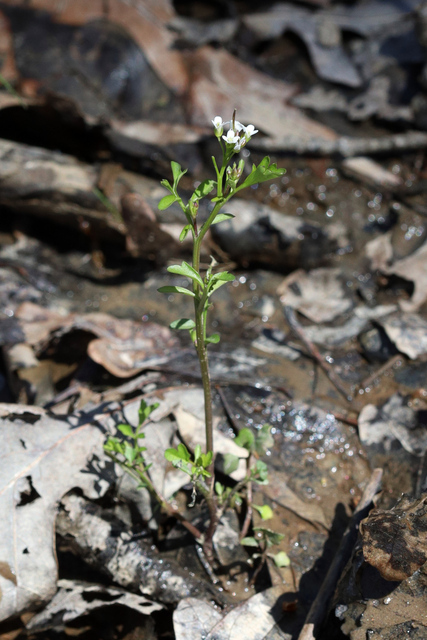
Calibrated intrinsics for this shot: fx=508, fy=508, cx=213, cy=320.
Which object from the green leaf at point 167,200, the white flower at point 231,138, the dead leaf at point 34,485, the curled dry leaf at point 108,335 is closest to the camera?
the white flower at point 231,138

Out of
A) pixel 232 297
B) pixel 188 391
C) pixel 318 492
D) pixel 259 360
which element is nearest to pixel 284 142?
pixel 232 297

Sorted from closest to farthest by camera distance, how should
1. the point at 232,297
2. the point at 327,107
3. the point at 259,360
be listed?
1. the point at 259,360
2. the point at 232,297
3. the point at 327,107

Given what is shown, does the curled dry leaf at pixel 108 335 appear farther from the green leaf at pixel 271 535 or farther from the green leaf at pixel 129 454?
the green leaf at pixel 271 535

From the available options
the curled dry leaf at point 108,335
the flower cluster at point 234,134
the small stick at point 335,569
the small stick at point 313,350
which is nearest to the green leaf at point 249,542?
the small stick at point 335,569

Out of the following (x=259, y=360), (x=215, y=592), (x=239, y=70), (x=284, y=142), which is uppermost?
(x=239, y=70)

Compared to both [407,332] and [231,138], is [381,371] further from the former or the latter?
[231,138]

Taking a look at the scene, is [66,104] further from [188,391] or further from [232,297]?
[188,391]
